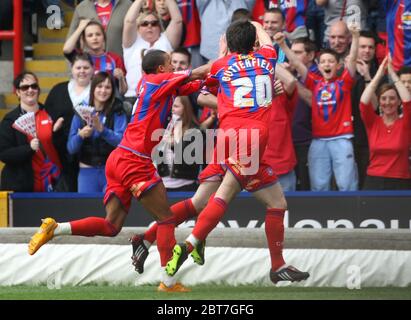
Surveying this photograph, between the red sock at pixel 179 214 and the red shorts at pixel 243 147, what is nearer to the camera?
the red shorts at pixel 243 147

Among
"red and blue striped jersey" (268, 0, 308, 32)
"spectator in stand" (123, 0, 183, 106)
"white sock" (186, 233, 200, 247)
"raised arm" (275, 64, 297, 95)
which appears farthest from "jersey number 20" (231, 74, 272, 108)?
"red and blue striped jersey" (268, 0, 308, 32)

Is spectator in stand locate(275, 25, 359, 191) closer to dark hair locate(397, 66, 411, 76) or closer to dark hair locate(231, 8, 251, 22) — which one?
dark hair locate(397, 66, 411, 76)

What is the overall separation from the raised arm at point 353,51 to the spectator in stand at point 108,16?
10.2 feet

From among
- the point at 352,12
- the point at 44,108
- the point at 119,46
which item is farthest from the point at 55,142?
the point at 352,12

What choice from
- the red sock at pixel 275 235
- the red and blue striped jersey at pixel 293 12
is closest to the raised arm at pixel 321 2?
the red and blue striped jersey at pixel 293 12

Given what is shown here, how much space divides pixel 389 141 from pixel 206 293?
3919 millimetres

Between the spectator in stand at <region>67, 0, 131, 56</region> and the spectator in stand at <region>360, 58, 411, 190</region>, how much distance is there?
3516mm

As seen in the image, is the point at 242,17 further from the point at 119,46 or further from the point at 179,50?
the point at 119,46

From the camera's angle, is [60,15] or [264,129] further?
[60,15]

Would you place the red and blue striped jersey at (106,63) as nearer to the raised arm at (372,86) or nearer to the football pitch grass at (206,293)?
the raised arm at (372,86)

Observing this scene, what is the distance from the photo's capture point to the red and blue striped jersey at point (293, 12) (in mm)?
15594

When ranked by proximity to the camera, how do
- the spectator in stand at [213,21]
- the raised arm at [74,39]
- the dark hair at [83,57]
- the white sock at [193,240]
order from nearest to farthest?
the white sock at [193,240] < the dark hair at [83,57] < the spectator in stand at [213,21] < the raised arm at [74,39]

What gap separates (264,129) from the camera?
11.1 m

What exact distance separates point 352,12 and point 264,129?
4895 millimetres
